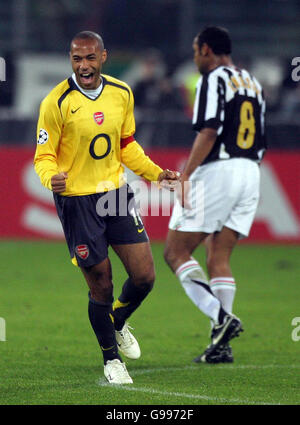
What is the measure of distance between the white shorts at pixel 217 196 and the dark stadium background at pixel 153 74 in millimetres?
6906

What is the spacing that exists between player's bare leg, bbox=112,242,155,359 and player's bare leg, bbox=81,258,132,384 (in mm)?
185

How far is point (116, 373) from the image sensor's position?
Answer: 19.7 ft

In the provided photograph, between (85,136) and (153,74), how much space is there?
10.6 meters

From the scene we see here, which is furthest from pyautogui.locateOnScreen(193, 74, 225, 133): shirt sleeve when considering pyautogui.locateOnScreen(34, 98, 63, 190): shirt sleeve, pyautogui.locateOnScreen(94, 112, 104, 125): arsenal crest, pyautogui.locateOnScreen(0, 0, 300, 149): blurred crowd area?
pyautogui.locateOnScreen(0, 0, 300, 149): blurred crowd area

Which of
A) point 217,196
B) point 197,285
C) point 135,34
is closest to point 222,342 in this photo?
point 197,285

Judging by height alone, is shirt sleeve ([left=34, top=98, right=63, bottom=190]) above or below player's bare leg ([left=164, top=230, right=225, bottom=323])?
above

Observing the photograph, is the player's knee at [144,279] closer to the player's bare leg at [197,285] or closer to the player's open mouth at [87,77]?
the player's bare leg at [197,285]

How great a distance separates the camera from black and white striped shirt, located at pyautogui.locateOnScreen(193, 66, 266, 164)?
23.2 ft

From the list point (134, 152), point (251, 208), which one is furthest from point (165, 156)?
point (134, 152)

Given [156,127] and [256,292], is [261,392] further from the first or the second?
[156,127]

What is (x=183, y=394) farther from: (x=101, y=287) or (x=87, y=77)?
(x=87, y=77)

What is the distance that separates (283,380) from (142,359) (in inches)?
50.4

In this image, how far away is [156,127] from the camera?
14375 mm

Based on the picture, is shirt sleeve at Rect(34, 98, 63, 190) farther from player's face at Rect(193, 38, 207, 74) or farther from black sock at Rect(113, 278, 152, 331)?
player's face at Rect(193, 38, 207, 74)
